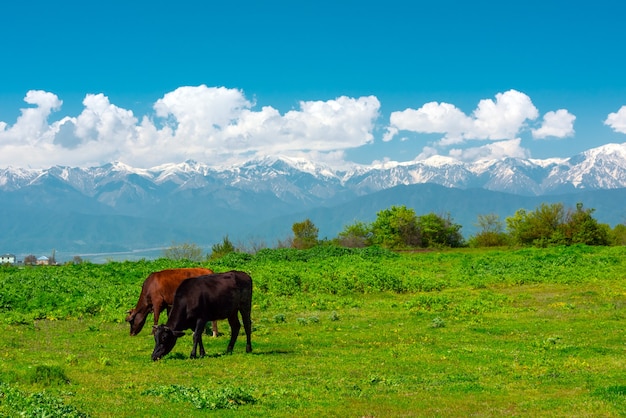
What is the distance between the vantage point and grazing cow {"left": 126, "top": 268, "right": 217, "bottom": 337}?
26219 mm

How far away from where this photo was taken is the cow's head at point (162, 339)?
Result: 20.0m

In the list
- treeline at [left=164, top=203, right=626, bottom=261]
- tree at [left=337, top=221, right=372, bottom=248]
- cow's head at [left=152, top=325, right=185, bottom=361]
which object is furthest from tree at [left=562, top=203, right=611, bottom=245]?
cow's head at [left=152, top=325, right=185, bottom=361]

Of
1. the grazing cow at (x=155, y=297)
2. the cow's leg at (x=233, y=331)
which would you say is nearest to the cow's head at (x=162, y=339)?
the cow's leg at (x=233, y=331)

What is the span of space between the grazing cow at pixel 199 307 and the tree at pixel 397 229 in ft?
321

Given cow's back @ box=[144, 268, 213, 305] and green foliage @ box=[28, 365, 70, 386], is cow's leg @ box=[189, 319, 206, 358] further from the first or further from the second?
cow's back @ box=[144, 268, 213, 305]

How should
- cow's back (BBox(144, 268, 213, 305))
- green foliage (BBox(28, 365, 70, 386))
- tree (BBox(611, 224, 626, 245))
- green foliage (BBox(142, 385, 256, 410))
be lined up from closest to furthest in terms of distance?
green foliage (BBox(142, 385, 256, 410)) → green foliage (BBox(28, 365, 70, 386)) → cow's back (BBox(144, 268, 213, 305)) → tree (BBox(611, 224, 626, 245))

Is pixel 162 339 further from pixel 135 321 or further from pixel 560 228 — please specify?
pixel 560 228

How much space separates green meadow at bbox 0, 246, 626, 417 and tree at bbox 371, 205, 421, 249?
73.8m

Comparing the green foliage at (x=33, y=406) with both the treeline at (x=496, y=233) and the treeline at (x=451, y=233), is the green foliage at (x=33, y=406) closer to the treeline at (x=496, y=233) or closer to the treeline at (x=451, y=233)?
the treeline at (x=451, y=233)

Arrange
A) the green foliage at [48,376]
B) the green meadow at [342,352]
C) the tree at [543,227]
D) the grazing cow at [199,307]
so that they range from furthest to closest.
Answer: the tree at [543,227] → the grazing cow at [199,307] → the green foliage at [48,376] → the green meadow at [342,352]

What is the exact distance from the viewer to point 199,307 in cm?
2062

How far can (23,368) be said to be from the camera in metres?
16.8

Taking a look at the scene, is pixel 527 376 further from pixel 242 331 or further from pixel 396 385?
pixel 242 331

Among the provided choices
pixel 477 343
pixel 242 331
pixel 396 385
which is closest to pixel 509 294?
pixel 477 343
